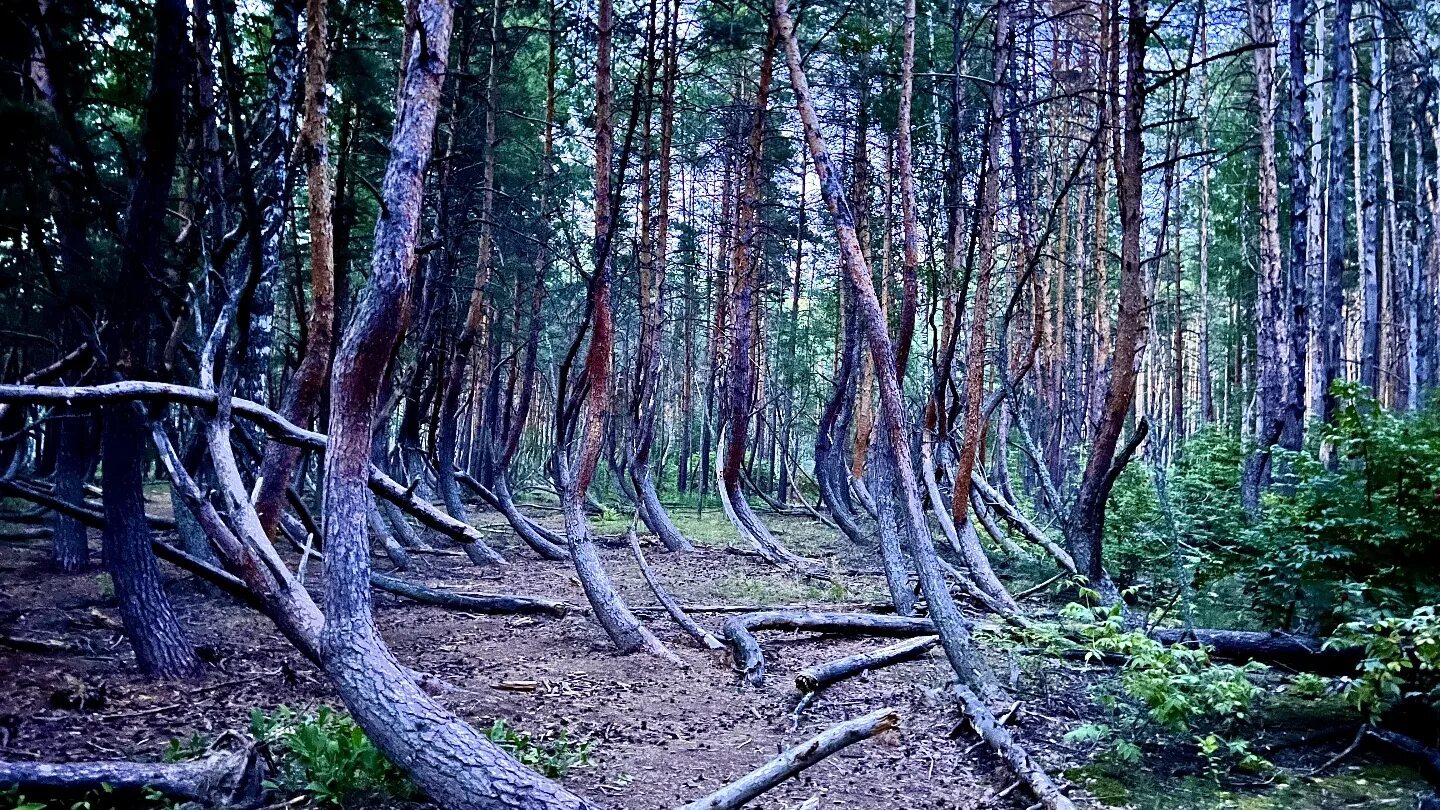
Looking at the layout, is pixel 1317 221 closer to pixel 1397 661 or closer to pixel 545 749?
pixel 1397 661

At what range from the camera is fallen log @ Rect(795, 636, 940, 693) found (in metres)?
7.09

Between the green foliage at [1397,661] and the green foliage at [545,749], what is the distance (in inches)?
188

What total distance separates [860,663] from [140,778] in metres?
5.37

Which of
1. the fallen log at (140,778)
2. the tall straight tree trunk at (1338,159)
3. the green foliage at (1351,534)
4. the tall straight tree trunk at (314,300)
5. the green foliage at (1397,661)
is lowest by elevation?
the fallen log at (140,778)

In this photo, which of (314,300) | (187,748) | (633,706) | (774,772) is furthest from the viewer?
(314,300)

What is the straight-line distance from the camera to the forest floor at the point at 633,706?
5.15 m

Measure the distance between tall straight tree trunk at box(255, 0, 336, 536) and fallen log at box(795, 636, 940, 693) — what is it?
196 inches

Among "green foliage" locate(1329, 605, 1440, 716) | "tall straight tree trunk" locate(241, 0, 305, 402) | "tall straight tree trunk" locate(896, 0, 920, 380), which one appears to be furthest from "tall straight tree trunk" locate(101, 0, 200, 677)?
"green foliage" locate(1329, 605, 1440, 716)

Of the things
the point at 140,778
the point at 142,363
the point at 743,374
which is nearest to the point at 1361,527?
the point at 140,778

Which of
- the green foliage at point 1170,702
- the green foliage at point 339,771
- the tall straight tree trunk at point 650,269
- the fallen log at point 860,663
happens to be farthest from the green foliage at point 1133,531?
the green foliage at point 339,771

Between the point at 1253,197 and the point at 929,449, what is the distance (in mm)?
19238

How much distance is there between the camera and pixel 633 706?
677 cm

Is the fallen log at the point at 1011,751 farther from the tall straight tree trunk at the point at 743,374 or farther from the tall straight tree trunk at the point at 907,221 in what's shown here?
the tall straight tree trunk at the point at 743,374

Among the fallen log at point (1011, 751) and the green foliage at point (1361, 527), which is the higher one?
the green foliage at point (1361, 527)
